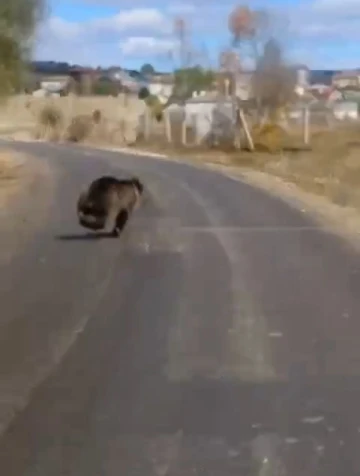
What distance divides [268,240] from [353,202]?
10188 mm

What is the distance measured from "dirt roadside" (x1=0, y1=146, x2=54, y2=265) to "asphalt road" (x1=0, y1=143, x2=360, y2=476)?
64 centimetres

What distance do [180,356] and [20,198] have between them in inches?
901

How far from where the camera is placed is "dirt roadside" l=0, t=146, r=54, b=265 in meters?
22.0

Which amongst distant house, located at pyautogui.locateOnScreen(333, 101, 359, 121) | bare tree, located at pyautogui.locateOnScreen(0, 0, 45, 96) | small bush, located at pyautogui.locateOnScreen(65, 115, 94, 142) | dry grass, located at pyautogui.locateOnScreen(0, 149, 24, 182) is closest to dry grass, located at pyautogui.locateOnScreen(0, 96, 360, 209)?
small bush, located at pyautogui.locateOnScreen(65, 115, 94, 142)

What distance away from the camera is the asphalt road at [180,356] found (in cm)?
786

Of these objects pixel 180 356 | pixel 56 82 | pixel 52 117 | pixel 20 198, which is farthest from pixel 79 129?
Result: pixel 56 82

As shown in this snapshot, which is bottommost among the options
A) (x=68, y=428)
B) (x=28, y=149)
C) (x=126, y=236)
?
(x=28, y=149)

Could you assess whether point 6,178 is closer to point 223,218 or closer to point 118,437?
point 223,218

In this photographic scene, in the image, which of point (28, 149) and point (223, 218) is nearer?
point (223, 218)

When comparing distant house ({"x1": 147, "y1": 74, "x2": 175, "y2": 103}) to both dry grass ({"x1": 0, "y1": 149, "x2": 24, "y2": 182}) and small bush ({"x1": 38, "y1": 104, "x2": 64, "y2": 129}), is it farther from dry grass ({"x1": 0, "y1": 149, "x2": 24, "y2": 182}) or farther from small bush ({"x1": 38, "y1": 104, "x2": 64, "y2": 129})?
dry grass ({"x1": 0, "y1": 149, "x2": 24, "y2": 182})

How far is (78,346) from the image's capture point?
11.5 m

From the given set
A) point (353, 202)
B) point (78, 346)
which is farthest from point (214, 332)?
point (353, 202)

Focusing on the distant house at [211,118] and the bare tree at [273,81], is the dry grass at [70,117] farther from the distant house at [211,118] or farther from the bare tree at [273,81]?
the bare tree at [273,81]

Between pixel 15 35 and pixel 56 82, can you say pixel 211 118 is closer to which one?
pixel 15 35
